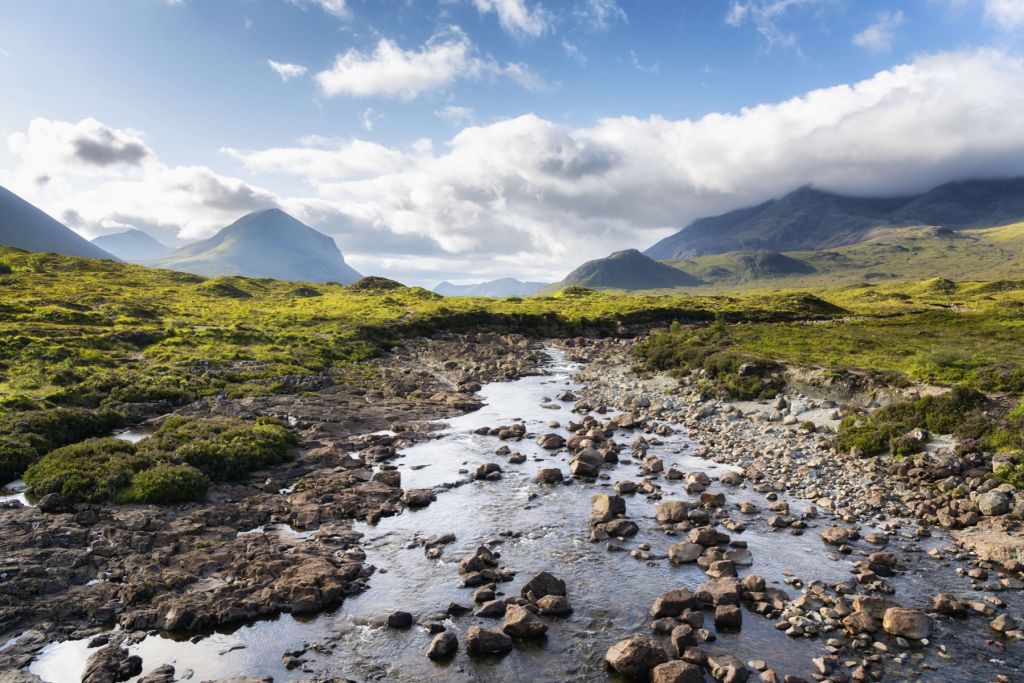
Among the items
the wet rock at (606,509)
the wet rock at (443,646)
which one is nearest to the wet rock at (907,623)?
the wet rock at (606,509)

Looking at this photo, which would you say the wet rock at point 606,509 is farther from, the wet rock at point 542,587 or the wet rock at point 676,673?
the wet rock at point 676,673

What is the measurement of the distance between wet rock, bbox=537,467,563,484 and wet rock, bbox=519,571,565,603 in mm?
10053

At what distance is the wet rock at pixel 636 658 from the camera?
13438 millimetres

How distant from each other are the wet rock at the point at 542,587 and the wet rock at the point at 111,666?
409 inches

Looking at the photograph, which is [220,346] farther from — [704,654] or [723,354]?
[704,654]

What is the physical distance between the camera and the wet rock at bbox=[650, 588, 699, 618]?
1570cm

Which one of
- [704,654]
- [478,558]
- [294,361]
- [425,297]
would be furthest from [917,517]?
[425,297]

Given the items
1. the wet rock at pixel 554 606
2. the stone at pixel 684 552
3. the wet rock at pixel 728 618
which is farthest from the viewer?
Result: the stone at pixel 684 552

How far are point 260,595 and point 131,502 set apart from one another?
9.24m

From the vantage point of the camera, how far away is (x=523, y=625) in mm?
14898

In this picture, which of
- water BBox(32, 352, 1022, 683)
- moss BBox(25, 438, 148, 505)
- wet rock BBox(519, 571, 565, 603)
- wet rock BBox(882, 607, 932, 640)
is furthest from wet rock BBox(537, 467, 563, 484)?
moss BBox(25, 438, 148, 505)

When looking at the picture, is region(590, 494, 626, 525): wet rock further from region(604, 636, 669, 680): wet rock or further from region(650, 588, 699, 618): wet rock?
region(604, 636, 669, 680): wet rock

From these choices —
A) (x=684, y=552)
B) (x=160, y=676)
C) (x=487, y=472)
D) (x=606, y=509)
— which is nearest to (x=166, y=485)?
(x=160, y=676)

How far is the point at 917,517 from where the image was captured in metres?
20.9
